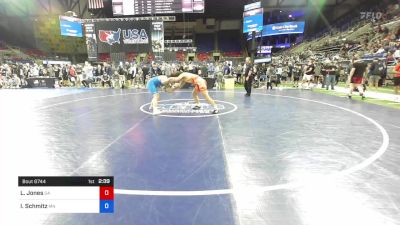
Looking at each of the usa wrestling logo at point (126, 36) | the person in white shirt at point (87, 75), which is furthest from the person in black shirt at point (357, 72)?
the person in white shirt at point (87, 75)

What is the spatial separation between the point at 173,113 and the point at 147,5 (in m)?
16.7

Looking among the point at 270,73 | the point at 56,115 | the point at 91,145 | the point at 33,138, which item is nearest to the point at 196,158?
the point at 91,145

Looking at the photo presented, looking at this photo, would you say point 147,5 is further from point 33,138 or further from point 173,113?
point 33,138

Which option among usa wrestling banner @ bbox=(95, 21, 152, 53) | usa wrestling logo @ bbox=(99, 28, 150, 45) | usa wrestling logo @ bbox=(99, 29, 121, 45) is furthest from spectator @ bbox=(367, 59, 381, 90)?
usa wrestling logo @ bbox=(99, 29, 121, 45)

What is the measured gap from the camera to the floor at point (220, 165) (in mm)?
2854

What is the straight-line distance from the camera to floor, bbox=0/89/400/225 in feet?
9.36

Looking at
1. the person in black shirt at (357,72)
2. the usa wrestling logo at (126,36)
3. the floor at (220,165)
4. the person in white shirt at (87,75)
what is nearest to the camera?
the floor at (220,165)

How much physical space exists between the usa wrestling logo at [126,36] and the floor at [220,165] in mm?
15561

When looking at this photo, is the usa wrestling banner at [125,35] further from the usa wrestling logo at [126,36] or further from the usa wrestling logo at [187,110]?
the usa wrestling logo at [187,110]
